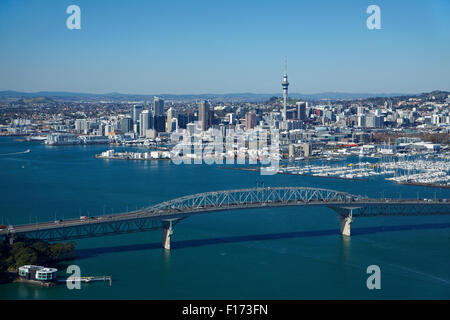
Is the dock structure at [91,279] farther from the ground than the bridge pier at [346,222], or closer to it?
closer to it

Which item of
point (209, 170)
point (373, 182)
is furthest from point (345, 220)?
point (209, 170)

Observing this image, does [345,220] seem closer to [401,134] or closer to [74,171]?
[74,171]

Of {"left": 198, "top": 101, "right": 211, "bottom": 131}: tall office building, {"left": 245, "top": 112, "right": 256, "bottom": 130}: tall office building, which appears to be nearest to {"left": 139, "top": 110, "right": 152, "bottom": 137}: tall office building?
{"left": 198, "top": 101, "right": 211, "bottom": 131}: tall office building

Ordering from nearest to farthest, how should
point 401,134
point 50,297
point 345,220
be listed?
point 50,297 → point 345,220 → point 401,134

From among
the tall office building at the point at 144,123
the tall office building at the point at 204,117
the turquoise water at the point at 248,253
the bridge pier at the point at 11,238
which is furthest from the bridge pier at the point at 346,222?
the tall office building at the point at 204,117

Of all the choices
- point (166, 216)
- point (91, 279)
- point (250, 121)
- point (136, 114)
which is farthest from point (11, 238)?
point (136, 114)

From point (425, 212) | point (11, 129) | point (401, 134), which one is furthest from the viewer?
point (11, 129)

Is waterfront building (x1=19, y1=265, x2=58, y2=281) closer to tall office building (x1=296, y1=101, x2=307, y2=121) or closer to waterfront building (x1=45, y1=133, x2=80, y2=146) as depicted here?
waterfront building (x1=45, y1=133, x2=80, y2=146)

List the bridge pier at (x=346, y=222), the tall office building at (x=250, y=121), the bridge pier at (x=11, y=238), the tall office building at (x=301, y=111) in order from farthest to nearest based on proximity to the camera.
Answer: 1. the tall office building at (x=301, y=111)
2. the tall office building at (x=250, y=121)
3. the bridge pier at (x=346, y=222)
4. the bridge pier at (x=11, y=238)

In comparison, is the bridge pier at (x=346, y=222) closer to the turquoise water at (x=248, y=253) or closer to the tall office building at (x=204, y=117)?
the turquoise water at (x=248, y=253)
